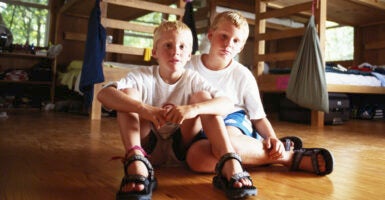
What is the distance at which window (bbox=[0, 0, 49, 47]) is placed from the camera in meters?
4.47

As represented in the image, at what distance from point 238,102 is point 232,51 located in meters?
0.18

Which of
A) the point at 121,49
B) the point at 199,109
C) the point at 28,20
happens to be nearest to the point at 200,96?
the point at 199,109

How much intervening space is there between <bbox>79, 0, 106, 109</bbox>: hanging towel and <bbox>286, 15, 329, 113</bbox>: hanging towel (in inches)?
62.7

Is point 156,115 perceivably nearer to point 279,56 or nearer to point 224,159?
point 224,159

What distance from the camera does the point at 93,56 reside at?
2602 mm

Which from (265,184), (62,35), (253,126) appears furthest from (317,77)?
(62,35)

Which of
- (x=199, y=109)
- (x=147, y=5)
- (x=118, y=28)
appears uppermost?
(x=147, y=5)

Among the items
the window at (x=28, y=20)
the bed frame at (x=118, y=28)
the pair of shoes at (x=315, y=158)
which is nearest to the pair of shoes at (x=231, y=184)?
the pair of shoes at (x=315, y=158)

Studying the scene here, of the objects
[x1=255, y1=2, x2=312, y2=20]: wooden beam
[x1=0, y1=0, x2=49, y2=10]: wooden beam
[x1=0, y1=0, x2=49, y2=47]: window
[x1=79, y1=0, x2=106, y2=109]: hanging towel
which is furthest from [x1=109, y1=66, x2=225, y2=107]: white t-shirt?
[x1=0, y1=0, x2=49, y2=10]: wooden beam

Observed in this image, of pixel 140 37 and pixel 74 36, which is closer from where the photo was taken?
Answer: pixel 74 36

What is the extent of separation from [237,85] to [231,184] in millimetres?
431

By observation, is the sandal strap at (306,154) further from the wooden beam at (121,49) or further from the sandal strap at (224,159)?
the wooden beam at (121,49)

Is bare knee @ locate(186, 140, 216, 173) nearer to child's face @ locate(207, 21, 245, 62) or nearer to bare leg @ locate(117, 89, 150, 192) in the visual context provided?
bare leg @ locate(117, 89, 150, 192)

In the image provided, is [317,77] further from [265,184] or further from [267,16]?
[265,184]
